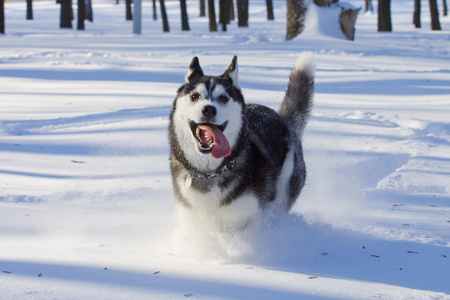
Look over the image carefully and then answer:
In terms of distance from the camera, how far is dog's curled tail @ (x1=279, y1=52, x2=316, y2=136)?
17.5ft

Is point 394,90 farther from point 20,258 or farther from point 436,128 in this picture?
point 20,258

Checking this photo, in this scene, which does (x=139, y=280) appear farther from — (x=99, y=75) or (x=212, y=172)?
(x=99, y=75)

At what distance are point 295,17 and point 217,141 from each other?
13939 mm

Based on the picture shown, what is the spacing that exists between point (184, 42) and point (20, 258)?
1528cm

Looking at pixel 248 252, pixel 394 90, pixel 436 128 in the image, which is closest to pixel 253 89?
pixel 394 90

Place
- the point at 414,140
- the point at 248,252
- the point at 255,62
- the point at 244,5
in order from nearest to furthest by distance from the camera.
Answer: the point at 248,252 < the point at 414,140 < the point at 255,62 < the point at 244,5

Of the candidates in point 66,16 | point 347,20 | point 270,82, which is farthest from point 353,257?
point 66,16

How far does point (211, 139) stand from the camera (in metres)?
3.84

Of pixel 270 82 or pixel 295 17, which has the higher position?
pixel 295 17

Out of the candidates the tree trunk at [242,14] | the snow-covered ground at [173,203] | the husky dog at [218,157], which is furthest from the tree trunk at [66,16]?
the husky dog at [218,157]

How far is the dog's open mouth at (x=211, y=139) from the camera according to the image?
3.80 m

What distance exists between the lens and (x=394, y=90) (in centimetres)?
1029

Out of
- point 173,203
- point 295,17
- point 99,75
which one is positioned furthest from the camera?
point 295,17

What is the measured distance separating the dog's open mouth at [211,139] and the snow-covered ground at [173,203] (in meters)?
0.54
